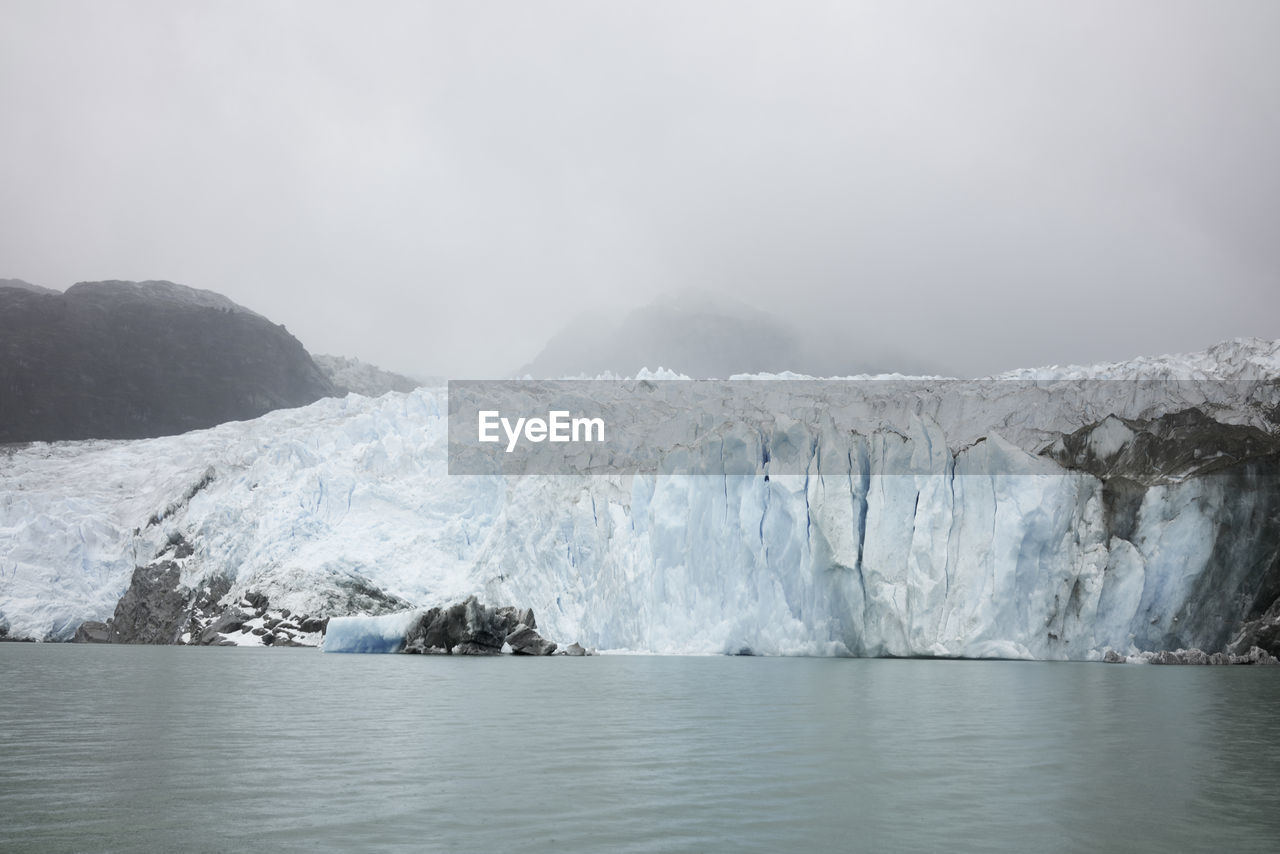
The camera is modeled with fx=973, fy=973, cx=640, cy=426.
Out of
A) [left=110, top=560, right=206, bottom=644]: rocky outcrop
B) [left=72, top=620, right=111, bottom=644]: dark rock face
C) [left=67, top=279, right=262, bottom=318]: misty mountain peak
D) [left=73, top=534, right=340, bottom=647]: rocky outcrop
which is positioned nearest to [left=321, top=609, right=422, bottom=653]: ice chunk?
[left=73, top=534, right=340, bottom=647]: rocky outcrop

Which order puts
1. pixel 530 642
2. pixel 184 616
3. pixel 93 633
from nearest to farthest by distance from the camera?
pixel 530 642
pixel 184 616
pixel 93 633

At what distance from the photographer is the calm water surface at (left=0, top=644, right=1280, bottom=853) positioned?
5.93 metres

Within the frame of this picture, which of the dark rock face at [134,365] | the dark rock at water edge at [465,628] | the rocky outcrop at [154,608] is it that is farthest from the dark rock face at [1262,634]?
the dark rock face at [134,365]

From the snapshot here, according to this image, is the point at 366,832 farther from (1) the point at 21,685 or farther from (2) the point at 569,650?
(2) the point at 569,650

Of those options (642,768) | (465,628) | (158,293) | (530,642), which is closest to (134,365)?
(158,293)

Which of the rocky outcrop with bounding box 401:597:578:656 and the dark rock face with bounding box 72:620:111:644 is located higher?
the rocky outcrop with bounding box 401:597:578:656

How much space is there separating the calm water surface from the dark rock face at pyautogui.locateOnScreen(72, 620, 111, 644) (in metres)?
26.0

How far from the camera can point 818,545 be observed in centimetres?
2583

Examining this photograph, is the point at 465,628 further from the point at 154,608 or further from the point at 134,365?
the point at 134,365

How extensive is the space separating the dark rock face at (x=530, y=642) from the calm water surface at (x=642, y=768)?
40.8 ft

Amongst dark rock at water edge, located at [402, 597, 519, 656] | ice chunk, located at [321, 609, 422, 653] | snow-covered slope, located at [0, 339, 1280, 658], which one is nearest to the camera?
snow-covered slope, located at [0, 339, 1280, 658]

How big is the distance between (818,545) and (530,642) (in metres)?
9.25

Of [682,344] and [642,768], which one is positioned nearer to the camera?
[642,768]

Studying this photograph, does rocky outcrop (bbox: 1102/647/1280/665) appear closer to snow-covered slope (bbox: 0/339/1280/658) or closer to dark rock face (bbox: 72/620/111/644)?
snow-covered slope (bbox: 0/339/1280/658)
